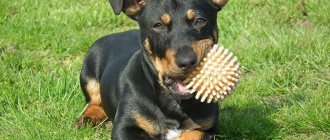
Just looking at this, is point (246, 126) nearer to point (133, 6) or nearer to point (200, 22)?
point (200, 22)

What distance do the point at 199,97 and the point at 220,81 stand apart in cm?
26

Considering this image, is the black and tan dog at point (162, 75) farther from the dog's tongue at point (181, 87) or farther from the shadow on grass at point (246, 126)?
the shadow on grass at point (246, 126)

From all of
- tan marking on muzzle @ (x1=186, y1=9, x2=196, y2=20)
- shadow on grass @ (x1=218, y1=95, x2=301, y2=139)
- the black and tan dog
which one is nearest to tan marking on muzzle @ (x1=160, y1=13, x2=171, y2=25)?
the black and tan dog

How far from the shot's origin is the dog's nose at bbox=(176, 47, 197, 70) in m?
4.51

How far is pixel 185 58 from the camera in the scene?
4504mm

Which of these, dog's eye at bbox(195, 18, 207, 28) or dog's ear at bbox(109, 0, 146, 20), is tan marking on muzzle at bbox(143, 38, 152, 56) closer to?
dog's ear at bbox(109, 0, 146, 20)

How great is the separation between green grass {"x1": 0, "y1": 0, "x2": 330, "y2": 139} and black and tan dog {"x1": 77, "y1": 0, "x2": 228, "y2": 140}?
1.49 ft

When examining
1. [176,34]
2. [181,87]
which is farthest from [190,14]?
[181,87]

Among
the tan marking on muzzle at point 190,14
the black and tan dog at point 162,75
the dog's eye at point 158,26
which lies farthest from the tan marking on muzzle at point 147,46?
the tan marking on muzzle at point 190,14

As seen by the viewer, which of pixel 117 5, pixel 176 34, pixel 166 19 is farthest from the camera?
pixel 117 5

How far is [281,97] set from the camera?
6.56 meters

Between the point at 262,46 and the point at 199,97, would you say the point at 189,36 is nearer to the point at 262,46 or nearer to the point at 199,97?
the point at 199,97

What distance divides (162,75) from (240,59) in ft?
8.05

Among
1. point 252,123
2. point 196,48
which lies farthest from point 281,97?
point 196,48
